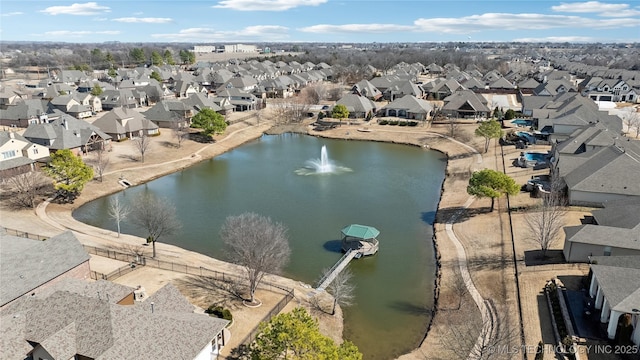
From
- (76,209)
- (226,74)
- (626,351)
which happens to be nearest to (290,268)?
(626,351)

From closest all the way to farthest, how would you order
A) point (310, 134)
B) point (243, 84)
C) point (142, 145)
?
point (142, 145)
point (310, 134)
point (243, 84)

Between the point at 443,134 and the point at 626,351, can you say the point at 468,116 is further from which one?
the point at 626,351

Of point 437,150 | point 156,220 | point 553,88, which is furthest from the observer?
point 553,88

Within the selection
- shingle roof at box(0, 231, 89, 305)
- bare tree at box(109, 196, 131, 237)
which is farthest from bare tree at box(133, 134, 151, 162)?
shingle roof at box(0, 231, 89, 305)

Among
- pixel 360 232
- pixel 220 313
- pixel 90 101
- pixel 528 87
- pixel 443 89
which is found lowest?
pixel 220 313

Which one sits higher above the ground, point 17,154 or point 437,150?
point 17,154

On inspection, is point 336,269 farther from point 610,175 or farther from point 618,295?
point 610,175

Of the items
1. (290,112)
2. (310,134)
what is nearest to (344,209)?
(310,134)
